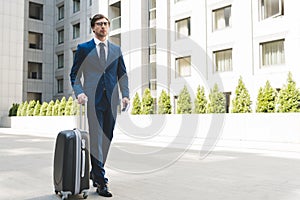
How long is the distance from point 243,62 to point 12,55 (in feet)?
67.9

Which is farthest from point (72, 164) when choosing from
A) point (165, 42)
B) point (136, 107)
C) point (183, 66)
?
point (165, 42)

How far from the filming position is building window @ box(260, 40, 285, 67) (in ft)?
58.3

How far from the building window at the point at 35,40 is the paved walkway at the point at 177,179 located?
30.1 metres

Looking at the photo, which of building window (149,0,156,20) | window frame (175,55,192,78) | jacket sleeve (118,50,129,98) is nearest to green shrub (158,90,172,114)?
window frame (175,55,192,78)

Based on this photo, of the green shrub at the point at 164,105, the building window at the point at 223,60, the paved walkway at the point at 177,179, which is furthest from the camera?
the building window at the point at 223,60

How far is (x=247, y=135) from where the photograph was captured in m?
12.8

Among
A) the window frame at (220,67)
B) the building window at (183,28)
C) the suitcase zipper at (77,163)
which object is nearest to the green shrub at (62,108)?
the building window at (183,28)

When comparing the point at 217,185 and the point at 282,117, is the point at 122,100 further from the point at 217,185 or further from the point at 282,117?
the point at 282,117

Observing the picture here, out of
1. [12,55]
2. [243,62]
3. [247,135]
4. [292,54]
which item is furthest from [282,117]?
[12,55]

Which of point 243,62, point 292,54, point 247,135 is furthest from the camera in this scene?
point 243,62

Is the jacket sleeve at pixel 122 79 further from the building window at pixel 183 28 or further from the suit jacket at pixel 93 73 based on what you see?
the building window at pixel 183 28

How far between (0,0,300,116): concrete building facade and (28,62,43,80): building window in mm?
106

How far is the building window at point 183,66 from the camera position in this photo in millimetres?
22281

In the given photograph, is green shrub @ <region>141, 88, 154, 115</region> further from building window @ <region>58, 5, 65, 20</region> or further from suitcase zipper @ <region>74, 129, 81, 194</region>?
building window @ <region>58, 5, 65, 20</region>
